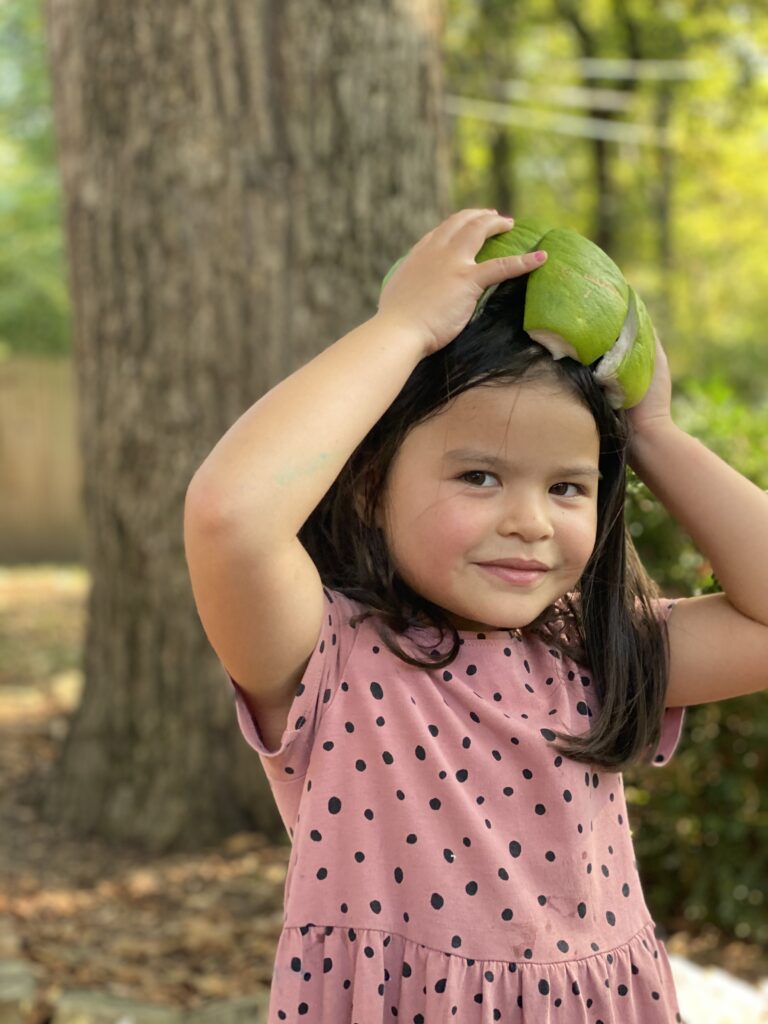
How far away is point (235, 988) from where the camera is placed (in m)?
3.62

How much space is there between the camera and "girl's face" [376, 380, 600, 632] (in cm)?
170

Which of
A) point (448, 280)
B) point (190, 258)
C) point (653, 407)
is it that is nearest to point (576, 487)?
point (653, 407)

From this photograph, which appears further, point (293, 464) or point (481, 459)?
point (481, 459)

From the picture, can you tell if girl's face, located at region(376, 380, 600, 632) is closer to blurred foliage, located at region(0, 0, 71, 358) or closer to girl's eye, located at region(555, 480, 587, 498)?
girl's eye, located at region(555, 480, 587, 498)

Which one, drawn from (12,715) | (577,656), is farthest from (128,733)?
(577,656)

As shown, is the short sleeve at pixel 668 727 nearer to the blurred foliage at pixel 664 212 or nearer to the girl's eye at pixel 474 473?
the blurred foliage at pixel 664 212

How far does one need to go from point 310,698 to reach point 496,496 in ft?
1.20

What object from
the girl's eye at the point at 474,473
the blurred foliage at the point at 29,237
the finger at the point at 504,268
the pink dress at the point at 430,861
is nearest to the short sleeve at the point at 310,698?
the pink dress at the point at 430,861

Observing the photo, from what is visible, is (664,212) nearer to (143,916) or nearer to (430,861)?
(143,916)

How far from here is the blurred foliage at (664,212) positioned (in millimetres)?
3814

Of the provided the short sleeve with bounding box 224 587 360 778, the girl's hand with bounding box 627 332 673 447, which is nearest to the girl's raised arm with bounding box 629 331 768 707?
the girl's hand with bounding box 627 332 673 447

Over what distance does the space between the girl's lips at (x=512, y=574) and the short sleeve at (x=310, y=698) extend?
0.68ft

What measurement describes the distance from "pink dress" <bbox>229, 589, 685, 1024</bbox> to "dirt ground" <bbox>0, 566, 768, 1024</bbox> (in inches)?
74.9

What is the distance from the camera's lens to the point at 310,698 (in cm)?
173
